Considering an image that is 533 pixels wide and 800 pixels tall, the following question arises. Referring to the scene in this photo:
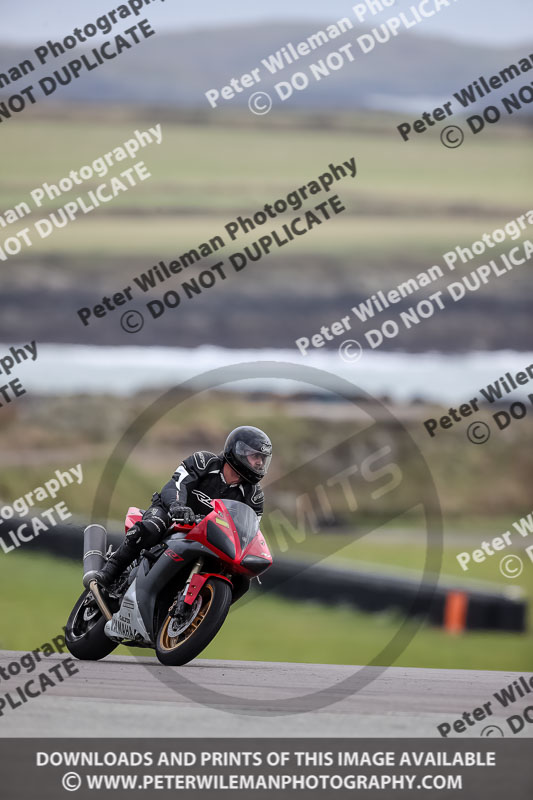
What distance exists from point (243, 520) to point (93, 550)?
114 centimetres

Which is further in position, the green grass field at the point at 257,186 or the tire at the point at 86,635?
the green grass field at the point at 257,186

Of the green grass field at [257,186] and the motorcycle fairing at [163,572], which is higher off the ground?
the green grass field at [257,186]

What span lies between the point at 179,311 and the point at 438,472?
8726mm

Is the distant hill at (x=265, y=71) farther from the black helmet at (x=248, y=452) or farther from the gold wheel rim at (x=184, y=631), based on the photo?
the gold wheel rim at (x=184, y=631)

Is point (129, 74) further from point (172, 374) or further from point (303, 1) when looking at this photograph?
point (172, 374)

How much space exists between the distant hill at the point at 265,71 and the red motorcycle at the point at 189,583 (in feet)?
69.4

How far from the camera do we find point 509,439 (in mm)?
30344

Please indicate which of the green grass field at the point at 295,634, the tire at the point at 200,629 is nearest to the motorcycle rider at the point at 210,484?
the tire at the point at 200,629

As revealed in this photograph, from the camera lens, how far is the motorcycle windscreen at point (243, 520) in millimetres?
5445

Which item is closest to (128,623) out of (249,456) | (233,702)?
(233,702)

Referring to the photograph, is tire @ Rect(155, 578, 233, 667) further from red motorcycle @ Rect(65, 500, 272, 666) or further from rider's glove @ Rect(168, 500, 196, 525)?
rider's glove @ Rect(168, 500, 196, 525)
